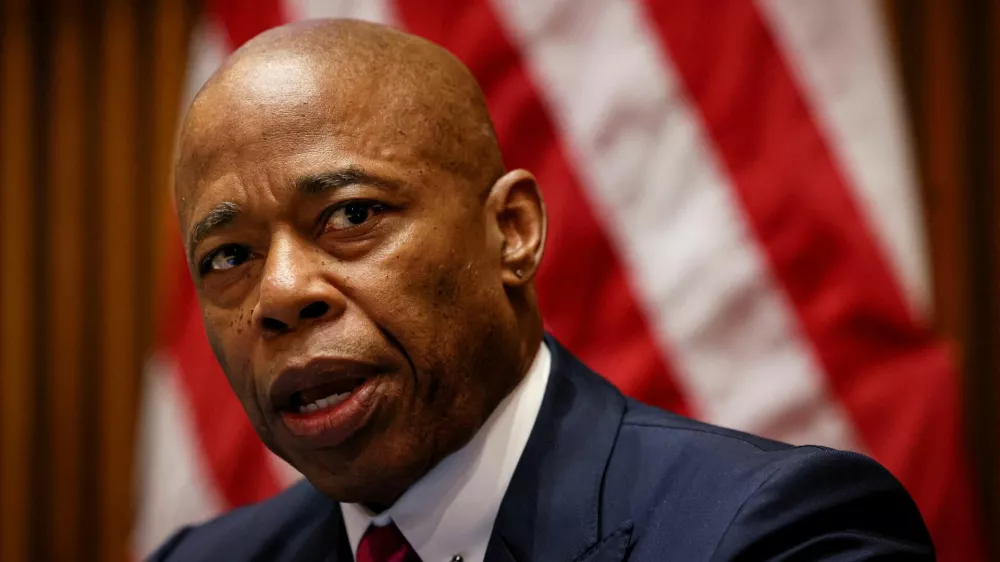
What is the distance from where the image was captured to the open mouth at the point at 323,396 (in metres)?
1.01

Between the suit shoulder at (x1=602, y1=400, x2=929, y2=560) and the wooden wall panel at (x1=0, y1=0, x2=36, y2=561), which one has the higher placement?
the wooden wall panel at (x1=0, y1=0, x2=36, y2=561)

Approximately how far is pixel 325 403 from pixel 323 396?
14mm

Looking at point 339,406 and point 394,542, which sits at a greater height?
point 339,406

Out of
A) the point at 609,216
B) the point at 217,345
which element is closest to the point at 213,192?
the point at 217,345

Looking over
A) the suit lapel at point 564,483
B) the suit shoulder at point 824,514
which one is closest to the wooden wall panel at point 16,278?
the suit lapel at point 564,483

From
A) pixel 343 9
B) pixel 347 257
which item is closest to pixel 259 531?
pixel 347 257

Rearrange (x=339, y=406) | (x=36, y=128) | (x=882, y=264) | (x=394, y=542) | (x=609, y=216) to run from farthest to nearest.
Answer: (x=36, y=128), (x=609, y=216), (x=882, y=264), (x=394, y=542), (x=339, y=406)

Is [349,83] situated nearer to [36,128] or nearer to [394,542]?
[394,542]

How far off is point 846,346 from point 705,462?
767mm

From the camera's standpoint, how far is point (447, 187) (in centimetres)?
108

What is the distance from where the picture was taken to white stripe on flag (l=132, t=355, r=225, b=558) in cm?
195

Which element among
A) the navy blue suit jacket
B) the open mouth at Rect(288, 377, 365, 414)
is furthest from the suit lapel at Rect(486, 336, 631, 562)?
the open mouth at Rect(288, 377, 365, 414)

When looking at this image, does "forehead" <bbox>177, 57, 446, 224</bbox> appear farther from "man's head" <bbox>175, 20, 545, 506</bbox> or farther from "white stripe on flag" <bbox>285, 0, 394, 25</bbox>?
"white stripe on flag" <bbox>285, 0, 394, 25</bbox>

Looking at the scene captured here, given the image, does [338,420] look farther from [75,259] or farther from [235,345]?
[75,259]
